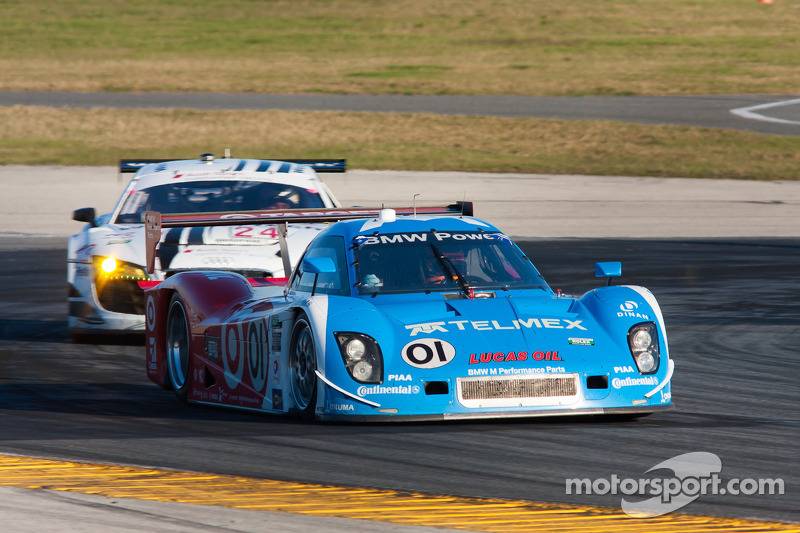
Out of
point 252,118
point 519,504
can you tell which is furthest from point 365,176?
point 519,504

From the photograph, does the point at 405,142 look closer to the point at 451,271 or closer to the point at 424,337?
the point at 451,271

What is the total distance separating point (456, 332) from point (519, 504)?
1.73 meters

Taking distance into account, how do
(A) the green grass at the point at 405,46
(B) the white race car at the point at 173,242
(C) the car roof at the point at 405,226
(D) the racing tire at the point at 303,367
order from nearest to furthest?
(D) the racing tire at the point at 303,367 < (C) the car roof at the point at 405,226 < (B) the white race car at the point at 173,242 < (A) the green grass at the point at 405,46

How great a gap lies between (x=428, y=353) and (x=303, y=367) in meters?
0.77

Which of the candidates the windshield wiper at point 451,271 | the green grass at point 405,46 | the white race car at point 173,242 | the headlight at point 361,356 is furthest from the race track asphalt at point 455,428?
the green grass at point 405,46

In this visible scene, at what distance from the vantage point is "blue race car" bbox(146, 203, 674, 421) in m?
6.88

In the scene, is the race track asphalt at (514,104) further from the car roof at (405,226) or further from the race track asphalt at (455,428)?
the car roof at (405,226)

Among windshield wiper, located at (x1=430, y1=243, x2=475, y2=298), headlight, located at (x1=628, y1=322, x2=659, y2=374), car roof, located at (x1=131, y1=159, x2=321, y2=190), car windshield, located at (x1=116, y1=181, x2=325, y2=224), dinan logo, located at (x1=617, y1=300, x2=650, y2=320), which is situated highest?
car roof, located at (x1=131, y1=159, x2=321, y2=190)

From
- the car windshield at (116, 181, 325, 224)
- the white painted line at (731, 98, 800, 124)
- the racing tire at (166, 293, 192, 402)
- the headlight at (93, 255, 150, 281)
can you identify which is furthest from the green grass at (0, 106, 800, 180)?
the racing tire at (166, 293, 192, 402)

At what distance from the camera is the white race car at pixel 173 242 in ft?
34.4

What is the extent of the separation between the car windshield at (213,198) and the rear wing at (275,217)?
2.19 m

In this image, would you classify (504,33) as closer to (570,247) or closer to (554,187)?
(554,187)

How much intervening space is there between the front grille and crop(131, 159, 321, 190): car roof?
6007 mm

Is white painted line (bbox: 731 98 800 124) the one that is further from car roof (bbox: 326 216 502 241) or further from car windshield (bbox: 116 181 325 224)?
car roof (bbox: 326 216 502 241)
